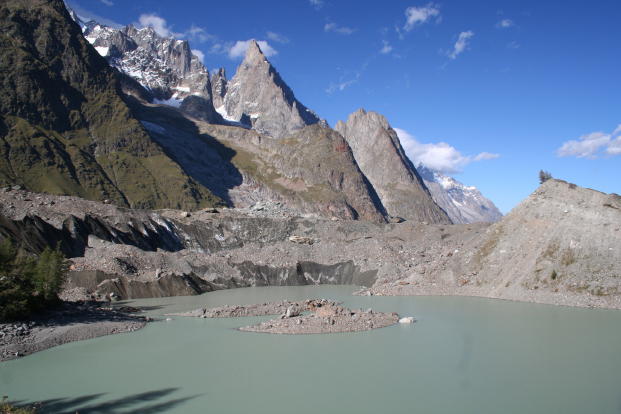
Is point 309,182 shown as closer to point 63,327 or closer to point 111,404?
point 63,327

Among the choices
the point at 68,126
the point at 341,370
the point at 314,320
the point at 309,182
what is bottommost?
the point at 341,370

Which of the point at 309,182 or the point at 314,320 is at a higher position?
the point at 309,182

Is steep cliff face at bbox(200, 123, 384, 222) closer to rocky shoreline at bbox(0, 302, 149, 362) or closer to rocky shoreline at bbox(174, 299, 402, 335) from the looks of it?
rocky shoreline at bbox(174, 299, 402, 335)

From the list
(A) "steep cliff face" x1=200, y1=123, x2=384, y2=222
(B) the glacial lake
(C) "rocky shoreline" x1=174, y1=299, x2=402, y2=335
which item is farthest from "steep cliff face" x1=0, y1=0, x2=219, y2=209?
(B) the glacial lake

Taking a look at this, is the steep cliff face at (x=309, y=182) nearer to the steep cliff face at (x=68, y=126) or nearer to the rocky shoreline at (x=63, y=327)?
the steep cliff face at (x=68, y=126)

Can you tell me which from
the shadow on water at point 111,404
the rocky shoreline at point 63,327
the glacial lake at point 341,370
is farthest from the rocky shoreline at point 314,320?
the shadow on water at point 111,404

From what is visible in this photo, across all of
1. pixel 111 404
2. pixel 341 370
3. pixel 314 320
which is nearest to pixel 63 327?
pixel 111 404

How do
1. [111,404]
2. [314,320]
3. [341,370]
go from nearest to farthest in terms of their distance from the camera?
[111,404] → [341,370] → [314,320]

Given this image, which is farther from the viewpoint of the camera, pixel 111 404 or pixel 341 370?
pixel 341 370
